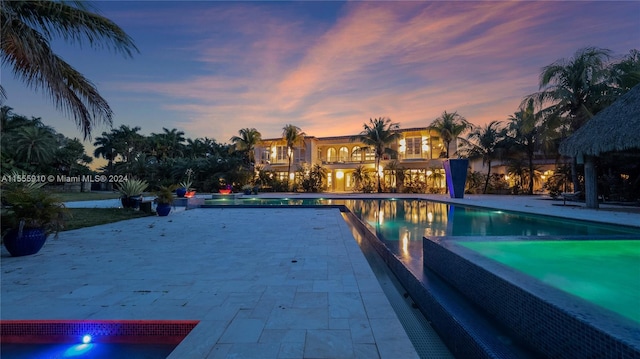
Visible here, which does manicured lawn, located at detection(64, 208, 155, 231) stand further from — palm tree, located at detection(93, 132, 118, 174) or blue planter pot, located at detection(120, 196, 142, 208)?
palm tree, located at detection(93, 132, 118, 174)

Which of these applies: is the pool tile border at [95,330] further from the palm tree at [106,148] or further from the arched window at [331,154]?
the palm tree at [106,148]

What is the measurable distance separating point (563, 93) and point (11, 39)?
20.2m

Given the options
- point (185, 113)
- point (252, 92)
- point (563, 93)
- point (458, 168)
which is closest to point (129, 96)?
point (252, 92)

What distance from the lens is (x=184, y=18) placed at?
1163 centimetres

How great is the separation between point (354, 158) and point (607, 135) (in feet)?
66.0

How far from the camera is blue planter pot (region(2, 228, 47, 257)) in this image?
14.4ft

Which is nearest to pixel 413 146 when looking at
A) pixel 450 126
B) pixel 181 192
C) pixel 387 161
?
pixel 387 161

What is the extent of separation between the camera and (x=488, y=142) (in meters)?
Result: 23.0

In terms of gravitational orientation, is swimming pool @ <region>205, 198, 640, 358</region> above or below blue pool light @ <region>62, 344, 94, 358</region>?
above

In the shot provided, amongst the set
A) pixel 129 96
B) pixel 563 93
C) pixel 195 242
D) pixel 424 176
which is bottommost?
pixel 195 242

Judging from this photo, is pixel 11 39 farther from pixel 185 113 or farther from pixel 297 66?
pixel 185 113

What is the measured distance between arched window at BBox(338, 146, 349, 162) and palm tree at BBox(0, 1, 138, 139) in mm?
24923

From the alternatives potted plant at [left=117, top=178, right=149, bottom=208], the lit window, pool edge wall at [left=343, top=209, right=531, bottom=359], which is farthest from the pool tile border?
the lit window

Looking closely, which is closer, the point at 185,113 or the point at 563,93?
the point at 563,93
